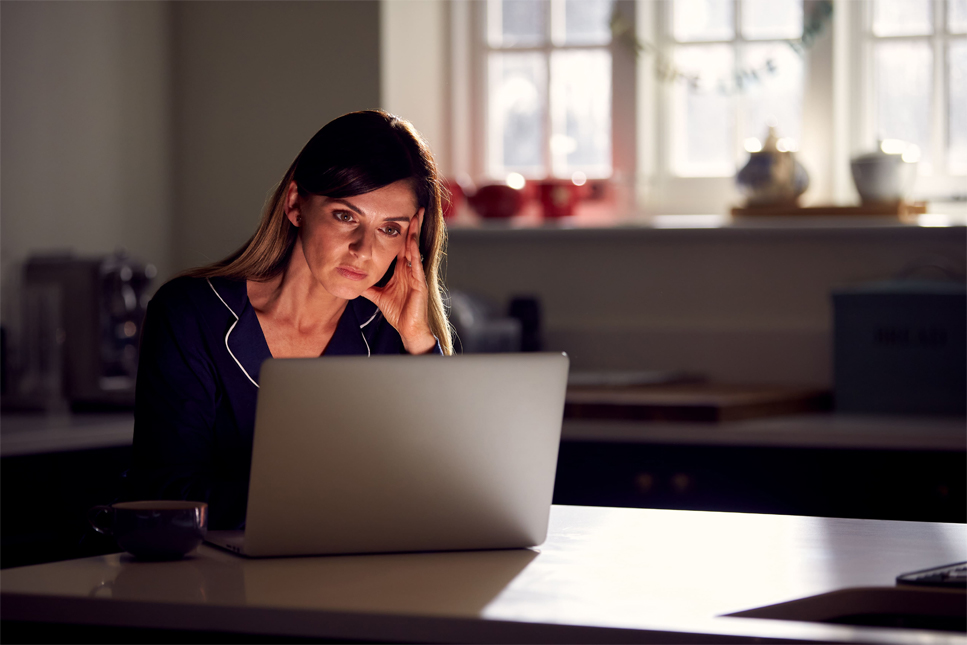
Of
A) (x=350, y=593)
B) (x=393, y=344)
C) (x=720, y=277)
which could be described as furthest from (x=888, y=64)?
(x=350, y=593)

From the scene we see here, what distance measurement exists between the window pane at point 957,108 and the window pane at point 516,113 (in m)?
1.12

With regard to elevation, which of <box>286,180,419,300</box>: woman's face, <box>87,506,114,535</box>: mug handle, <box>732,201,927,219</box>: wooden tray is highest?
<box>732,201,927,219</box>: wooden tray

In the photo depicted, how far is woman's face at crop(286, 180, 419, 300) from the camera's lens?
5.36 ft

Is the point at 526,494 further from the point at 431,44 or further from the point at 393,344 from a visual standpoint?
the point at 431,44

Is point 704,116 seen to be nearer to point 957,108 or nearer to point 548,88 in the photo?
point 548,88

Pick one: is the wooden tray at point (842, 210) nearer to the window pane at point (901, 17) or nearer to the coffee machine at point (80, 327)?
the window pane at point (901, 17)

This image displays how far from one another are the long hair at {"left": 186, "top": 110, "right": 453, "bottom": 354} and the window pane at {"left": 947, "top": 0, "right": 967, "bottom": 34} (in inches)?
80.1

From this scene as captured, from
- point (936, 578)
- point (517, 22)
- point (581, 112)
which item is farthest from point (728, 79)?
point (936, 578)

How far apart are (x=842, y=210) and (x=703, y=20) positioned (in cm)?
71

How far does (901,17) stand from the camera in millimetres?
3174

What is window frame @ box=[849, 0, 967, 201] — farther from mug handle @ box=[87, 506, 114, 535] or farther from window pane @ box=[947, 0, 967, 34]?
mug handle @ box=[87, 506, 114, 535]

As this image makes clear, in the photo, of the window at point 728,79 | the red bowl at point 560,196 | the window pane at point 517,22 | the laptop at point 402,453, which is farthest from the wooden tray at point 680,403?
the laptop at point 402,453

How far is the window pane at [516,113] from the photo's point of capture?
3457 millimetres

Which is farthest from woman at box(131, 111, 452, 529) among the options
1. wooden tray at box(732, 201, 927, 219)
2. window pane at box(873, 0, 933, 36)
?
window pane at box(873, 0, 933, 36)
